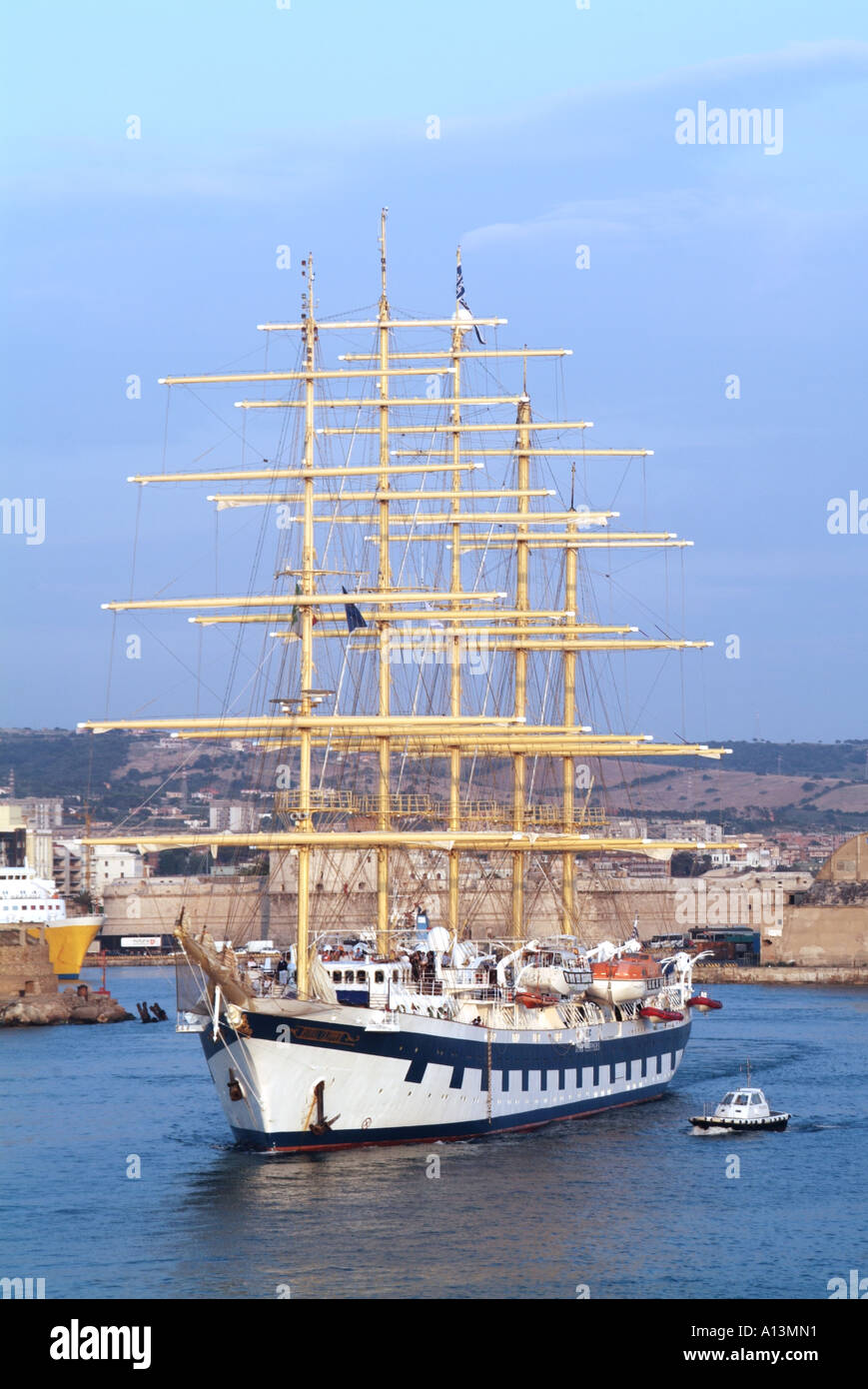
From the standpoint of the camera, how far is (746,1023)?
81.8 m

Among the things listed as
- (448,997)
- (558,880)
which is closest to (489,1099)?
(448,997)

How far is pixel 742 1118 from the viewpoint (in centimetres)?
4653

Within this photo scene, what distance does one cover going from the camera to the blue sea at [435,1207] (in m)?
30.9

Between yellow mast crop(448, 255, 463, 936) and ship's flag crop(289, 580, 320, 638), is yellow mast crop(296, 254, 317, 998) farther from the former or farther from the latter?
yellow mast crop(448, 255, 463, 936)

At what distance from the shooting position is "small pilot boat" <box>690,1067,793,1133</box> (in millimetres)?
46531

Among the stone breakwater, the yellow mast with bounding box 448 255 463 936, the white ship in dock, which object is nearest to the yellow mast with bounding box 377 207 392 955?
the yellow mast with bounding box 448 255 463 936

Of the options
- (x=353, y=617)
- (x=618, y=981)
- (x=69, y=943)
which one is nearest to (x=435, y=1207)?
(x=353, y=617)

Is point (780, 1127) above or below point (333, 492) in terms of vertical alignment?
below

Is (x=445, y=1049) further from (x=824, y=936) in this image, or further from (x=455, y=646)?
(x=824, y=936)

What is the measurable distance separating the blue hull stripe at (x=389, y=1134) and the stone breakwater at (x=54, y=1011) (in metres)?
40.0

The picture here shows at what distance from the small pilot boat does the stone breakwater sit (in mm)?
42637

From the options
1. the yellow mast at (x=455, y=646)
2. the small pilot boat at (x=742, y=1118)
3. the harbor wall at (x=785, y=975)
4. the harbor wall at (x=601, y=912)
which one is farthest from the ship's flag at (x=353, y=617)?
the harbor wall at (x=785, y=975)
